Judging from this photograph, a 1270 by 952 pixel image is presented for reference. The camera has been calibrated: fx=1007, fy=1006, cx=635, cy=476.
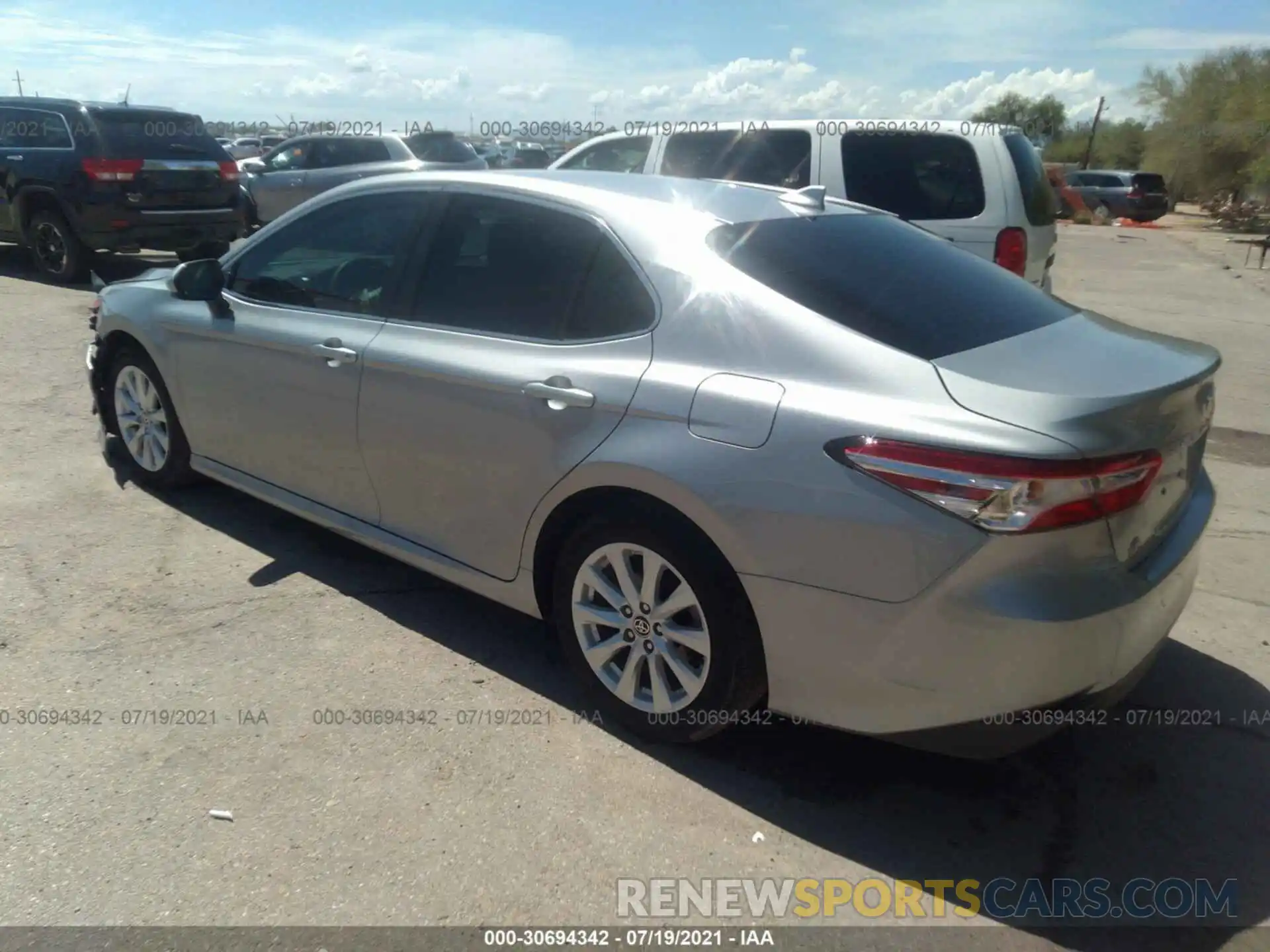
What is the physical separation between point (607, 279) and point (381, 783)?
164cm

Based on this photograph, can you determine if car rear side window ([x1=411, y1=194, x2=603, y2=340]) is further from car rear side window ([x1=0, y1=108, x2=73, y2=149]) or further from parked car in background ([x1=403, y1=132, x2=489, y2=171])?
parked car in background ([x1=403, y1=132, x2=489, y2=171])

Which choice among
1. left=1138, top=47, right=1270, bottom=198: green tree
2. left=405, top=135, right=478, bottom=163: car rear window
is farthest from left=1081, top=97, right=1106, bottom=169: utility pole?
left=405, top=135, right=478, bottom=163: car rear window

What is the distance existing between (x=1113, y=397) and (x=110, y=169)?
10.7m

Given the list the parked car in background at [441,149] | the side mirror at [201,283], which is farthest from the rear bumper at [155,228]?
the side mirror at [201,283]

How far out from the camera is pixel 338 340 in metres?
3.71

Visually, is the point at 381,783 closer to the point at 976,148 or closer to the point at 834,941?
the point at 834,941

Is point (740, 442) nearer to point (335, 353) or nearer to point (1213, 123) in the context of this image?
point (335, 353)

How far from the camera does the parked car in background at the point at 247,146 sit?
30.7 m

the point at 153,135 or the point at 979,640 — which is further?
the point at 153,135

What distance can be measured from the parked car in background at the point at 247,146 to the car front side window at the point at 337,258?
2804cm

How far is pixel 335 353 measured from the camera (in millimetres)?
3701

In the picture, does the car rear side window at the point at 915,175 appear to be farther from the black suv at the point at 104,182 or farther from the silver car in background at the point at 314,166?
the silver car in background at the point at 314,166

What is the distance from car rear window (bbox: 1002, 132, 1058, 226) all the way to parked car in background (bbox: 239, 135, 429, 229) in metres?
10.2

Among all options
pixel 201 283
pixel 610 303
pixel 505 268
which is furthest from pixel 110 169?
pixel 610 303
